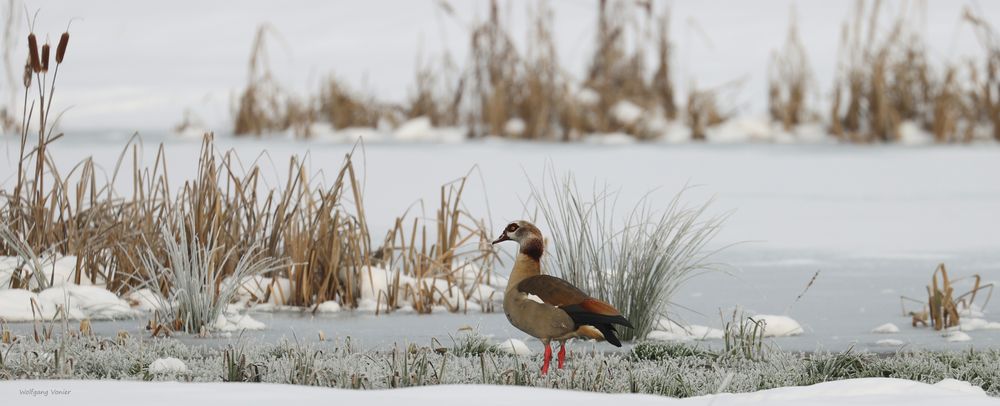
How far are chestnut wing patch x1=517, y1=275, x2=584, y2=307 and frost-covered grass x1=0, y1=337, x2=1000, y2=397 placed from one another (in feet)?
0.69

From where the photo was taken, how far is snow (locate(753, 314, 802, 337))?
4898 millimetres

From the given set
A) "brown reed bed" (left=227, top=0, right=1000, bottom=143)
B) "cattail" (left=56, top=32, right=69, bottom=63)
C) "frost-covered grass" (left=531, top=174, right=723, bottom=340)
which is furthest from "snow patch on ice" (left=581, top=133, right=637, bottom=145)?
"cattail" (left=56, top=32, right=69, bottom=63)

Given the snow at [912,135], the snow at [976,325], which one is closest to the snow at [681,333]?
the snow at [976,325]

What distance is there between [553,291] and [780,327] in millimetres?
1586

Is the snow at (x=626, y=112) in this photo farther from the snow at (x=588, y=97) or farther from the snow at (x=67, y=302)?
the snow at (x=67, y=302)

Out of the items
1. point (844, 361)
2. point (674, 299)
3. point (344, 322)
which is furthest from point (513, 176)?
point (844, 361)

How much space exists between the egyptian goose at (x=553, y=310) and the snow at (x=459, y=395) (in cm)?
23

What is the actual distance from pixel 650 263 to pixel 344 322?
131 cm

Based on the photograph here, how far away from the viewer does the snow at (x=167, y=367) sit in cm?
375

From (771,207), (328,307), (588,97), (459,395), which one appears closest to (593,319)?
(459,395)

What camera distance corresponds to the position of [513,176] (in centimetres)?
876

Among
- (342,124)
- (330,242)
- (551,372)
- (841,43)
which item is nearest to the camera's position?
(551,372)

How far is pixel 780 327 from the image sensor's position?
4.92 meters

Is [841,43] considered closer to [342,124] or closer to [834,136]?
[834,136]
